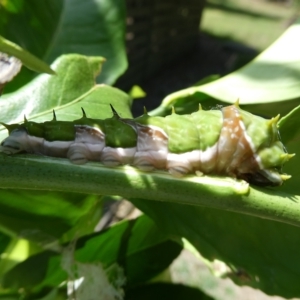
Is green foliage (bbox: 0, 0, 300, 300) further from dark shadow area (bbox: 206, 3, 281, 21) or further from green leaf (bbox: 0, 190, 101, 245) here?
dark shadow area (bbox: 206, 3, 281, 21)

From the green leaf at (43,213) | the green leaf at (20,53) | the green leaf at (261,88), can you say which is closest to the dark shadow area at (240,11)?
the green leaf at (261,88)

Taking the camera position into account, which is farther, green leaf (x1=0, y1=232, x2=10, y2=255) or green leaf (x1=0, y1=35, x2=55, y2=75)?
green leaf (x1=0, y1=232, x2=10, y2=255)

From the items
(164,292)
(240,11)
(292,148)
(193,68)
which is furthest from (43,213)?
(240,11)

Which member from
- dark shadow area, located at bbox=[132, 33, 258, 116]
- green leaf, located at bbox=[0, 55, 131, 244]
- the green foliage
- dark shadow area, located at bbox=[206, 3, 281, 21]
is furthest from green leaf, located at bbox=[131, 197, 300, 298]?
dark shadow area, located at bbox=[206, 3, 281, 21]

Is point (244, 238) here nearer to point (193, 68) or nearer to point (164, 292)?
point (164, 292)

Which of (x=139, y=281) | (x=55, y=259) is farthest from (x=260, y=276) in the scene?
(x=55, y=259)

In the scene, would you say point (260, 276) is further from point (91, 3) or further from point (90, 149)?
point (91, 3)
